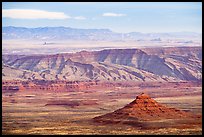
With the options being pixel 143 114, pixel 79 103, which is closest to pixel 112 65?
pixel 79 103

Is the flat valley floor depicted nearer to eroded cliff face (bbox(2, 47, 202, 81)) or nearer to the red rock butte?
the red rock butte

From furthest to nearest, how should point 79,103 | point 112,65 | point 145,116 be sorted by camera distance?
point 112,65 < point 79,103 < point 145,116

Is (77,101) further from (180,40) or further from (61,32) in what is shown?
(61,32)

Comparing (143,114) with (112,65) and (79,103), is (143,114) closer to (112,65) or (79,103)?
(79,103)

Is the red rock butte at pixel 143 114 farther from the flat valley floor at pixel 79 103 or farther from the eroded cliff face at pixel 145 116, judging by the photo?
the flat valley floor at pixel 79 103

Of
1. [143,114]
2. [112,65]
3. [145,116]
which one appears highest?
[112,65]

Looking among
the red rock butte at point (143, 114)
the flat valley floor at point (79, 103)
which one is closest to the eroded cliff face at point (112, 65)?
the flat valley floor at point (79, 103)
